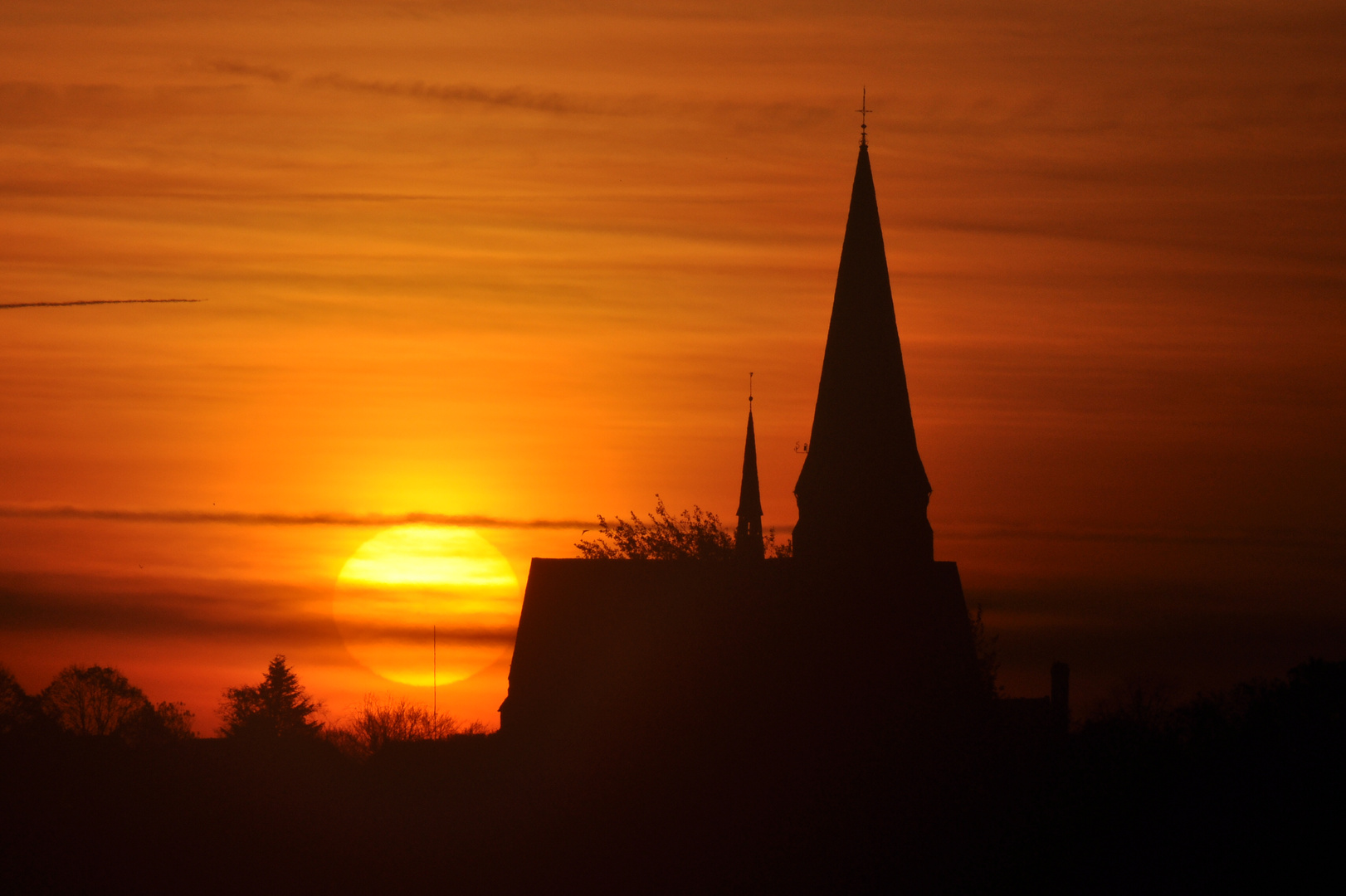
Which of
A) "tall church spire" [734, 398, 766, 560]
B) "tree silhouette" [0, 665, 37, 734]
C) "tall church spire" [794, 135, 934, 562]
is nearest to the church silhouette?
"tall church spire" [794, 135, 934, 562]

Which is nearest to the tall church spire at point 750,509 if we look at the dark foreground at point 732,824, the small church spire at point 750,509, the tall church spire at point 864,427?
the small church spire at point 750,509

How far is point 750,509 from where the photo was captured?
70.8 m

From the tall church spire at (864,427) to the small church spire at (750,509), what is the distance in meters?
21.2

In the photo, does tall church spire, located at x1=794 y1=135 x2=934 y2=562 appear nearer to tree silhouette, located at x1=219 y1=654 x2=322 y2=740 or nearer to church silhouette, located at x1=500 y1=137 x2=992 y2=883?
church silhouette, located at x1=500 y1=137 x2=992 y2=883

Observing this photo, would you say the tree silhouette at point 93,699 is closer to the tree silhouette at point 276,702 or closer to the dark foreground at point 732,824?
the tree silhouette at point 276,702

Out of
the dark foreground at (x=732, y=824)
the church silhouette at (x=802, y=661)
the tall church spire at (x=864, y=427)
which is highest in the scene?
the tall church spire at (x=864, y=427)

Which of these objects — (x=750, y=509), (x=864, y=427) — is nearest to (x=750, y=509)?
(x=750, y=509)

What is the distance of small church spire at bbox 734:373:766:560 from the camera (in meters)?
68.2

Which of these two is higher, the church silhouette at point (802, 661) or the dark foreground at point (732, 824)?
the church silhouette at point (802, 661)

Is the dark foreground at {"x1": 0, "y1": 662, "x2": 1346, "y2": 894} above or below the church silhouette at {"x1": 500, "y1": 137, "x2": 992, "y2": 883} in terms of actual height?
below

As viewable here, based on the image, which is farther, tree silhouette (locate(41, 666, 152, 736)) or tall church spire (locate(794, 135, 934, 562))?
tree silhouette (locate(41, 666, 152, 736))

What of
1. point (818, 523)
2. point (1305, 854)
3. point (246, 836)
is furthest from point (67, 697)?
point (1305, 854)

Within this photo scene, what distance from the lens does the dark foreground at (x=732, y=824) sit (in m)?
24.6

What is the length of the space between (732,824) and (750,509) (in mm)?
42348
